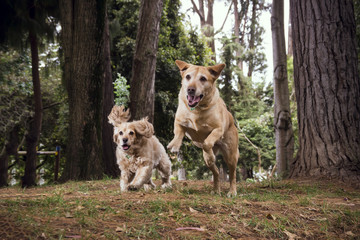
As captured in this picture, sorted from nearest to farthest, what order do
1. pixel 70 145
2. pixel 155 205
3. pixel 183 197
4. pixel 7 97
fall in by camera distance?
pixel 155 205
pixel 183 197
pixel 70 145
pixel 7 97

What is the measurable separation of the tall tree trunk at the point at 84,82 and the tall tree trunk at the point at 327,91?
16.4ft

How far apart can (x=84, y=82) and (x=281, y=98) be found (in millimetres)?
5390

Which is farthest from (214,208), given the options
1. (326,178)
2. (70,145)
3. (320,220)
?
(70,145)

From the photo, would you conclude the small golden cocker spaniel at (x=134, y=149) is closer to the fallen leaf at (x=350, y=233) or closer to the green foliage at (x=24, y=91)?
the fallen leaf at (x=350, y=233)

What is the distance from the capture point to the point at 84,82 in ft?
29.3

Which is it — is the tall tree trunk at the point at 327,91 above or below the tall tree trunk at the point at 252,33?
below

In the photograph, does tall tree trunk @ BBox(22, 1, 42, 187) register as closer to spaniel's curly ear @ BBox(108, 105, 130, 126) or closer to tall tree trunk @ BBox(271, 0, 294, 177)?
spaniel's curly ear @ BBox(108, 105, 130, 126)

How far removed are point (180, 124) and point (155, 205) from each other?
4.38 ft

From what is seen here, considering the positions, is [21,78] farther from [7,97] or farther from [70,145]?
[70,145]

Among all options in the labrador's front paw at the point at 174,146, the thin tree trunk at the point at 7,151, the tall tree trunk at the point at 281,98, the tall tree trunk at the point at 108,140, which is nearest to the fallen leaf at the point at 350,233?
the labrador's front paw at the point at 174,146

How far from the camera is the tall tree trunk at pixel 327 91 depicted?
650 cm

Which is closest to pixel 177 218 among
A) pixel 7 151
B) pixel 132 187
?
pixel 132 187

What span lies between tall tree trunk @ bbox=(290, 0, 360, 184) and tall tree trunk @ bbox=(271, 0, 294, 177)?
2162 millimetres

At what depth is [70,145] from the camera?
28.7 ft
